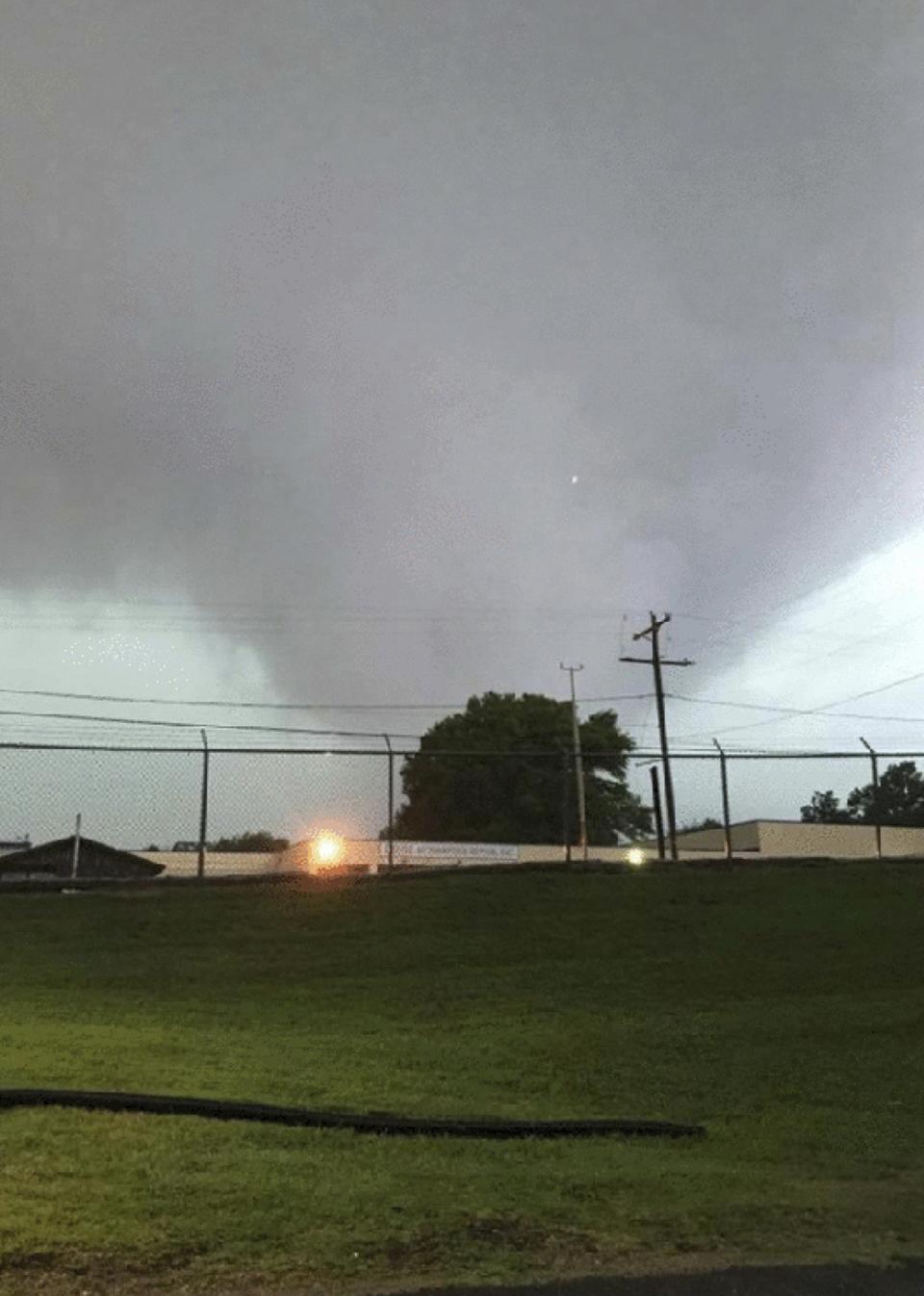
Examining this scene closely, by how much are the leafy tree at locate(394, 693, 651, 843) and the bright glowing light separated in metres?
5.83

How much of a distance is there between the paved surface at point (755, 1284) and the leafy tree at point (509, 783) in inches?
1290

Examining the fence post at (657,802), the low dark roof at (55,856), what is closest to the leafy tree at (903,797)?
the fence post at (657,802)

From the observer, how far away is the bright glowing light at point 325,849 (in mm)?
26253

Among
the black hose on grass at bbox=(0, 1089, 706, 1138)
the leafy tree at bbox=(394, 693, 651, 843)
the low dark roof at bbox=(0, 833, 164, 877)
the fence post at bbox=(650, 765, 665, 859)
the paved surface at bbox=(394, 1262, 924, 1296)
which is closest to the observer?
the paved surface at bbox=(394, 1262, 924, 1296)

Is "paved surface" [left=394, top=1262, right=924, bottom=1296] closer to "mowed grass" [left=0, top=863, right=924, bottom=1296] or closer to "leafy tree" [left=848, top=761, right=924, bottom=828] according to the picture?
A: "mowed grass" [left=0, top=863, right=924, bottom=1296]

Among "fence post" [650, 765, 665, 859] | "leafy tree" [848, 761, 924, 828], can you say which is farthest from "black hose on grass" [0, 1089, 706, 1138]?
"leafy tree" [848, 761, 924, 828]

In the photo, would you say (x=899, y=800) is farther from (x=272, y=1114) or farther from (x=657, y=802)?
(x=272, y=1114)

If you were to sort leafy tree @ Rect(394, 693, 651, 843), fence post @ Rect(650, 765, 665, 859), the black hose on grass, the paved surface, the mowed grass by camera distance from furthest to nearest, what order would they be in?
leafy tree @ Rect(394, 693, 651, 843)
fence post @ Rect(650, 765, 665, 859)
the black hose on grass
the mowed grass
the paved surface

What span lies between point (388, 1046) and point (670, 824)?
1463 centimetres

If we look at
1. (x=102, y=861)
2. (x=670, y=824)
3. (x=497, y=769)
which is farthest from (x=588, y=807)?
(x=670, y=824)

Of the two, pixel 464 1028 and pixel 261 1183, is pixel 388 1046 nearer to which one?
pixel 464 1028

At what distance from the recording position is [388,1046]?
962 centimetres

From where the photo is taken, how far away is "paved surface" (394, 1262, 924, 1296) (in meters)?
4.16

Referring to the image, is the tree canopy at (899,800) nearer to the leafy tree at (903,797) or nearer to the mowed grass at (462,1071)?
the leafy tree at (903,797)
